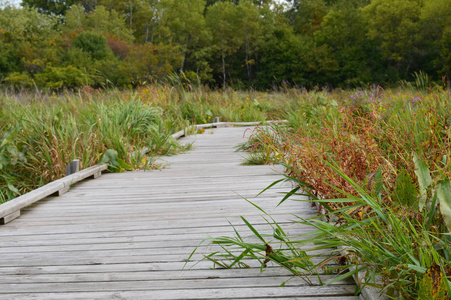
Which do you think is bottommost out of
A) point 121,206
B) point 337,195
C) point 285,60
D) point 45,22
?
point 121,206

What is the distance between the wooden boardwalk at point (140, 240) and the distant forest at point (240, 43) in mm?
22323

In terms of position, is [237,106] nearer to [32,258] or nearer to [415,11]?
[32,258]

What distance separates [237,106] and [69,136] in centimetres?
717

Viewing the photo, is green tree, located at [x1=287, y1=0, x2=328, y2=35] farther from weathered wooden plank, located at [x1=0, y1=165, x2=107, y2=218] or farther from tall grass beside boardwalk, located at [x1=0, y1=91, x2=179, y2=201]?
weathered wooden plank, located at [x1=0, y1=165, x2=107, y2=218]

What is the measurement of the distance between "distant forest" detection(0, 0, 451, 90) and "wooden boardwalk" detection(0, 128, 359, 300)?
22.3 meters

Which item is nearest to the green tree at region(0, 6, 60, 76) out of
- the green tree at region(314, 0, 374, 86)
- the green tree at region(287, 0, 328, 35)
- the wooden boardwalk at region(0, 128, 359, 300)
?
the green tree at region(314, 0, 374, 86)

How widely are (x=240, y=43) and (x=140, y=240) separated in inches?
1398

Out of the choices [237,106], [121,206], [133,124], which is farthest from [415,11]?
[121,206]

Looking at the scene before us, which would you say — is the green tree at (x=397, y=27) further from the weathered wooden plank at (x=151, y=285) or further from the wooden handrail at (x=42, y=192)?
the weathered wooden plank at (x=151, y=285)

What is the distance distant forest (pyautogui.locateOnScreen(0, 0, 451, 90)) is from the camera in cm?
2708

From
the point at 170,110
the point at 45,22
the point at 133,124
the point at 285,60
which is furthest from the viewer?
the point at 285,60

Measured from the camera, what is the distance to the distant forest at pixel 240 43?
88.8 ft

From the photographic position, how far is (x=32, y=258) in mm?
2018

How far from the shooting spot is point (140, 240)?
2.21 metres
